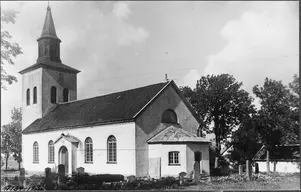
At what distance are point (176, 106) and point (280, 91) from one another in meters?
8.08

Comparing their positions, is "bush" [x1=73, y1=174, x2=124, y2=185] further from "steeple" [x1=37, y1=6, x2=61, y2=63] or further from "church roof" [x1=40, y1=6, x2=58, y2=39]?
"church roof" [x1=40, y1=6, x2=58, y2=39]

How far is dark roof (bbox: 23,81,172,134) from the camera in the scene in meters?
28.2

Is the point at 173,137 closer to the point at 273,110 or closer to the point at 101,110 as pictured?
the point at 101,110

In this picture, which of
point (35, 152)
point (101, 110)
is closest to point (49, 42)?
point (101, 110)

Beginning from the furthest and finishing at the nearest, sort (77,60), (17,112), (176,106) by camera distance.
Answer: (176,106) < (17,112) < (77,60)

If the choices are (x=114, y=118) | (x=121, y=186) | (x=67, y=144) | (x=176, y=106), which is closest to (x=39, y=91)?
(x=67, y=144)

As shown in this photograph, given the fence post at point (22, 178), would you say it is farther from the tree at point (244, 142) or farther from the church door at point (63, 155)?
the tree at point (244, 142)

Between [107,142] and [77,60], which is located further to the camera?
[107,142]

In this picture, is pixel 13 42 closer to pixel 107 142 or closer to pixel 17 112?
pixel 17 112

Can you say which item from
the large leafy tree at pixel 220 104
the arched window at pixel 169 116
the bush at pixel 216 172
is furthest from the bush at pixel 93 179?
the bush at pixel 216 172

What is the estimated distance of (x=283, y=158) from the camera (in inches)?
1534

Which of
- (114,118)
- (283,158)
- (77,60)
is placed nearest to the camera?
(77,60)

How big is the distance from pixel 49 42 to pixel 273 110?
19.7 metres

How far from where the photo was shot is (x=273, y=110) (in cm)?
3073
